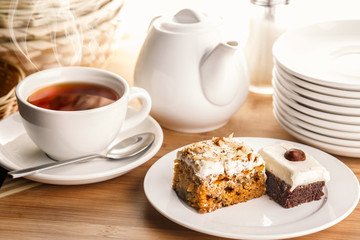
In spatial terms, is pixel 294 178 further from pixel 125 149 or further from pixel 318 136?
pixel 125 149

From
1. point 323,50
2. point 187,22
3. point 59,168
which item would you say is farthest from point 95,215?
point 323,50

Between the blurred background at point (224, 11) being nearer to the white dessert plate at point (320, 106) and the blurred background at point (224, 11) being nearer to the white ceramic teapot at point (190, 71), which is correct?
the white ceramic teapot at point (190, 71)

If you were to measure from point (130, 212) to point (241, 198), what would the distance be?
0.18 m

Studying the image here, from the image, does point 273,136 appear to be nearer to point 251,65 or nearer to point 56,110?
point 251,65

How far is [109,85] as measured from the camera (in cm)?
93

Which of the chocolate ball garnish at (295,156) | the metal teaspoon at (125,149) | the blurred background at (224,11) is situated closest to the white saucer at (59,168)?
the metal teaspoon at (125,149)

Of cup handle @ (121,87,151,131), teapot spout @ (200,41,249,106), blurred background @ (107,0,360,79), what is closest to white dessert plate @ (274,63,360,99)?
teapot spout @ (200,41,249,106)

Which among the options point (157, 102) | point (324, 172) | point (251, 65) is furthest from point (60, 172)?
point (251, 65)

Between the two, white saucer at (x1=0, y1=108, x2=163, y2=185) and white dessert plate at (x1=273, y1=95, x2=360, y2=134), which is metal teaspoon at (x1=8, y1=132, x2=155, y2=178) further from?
white dessert plate at (x1=273, y1=95, x2=360, y2=134)

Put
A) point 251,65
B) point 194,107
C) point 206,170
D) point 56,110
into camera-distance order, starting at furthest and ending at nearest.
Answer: point 251,65 → point 194,107 → point 56,110 → point 206,170

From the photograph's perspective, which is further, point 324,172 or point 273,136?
point 273,136

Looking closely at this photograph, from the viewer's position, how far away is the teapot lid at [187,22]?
3.16ft

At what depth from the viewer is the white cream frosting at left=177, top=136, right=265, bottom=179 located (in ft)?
2.46

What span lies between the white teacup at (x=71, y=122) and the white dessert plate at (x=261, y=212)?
4.6 inches
